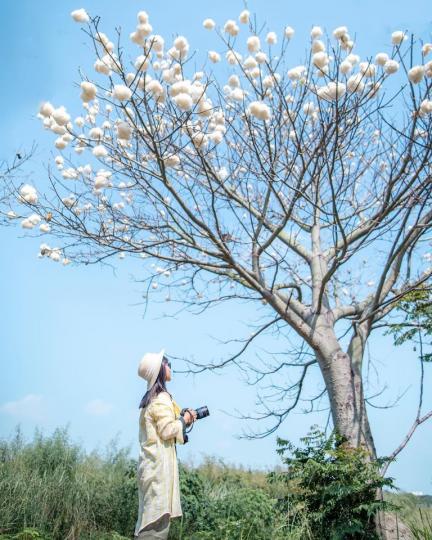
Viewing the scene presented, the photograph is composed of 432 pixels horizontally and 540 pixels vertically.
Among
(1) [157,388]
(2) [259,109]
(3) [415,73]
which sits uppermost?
(3) [415,73]

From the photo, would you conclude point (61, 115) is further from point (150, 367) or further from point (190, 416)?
point (190, 416)

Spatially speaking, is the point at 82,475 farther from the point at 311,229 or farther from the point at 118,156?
the point at 311,229

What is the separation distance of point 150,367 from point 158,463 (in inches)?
25.7

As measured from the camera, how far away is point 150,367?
3.97 metres

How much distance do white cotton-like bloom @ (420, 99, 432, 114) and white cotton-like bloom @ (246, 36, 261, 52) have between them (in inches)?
58.5

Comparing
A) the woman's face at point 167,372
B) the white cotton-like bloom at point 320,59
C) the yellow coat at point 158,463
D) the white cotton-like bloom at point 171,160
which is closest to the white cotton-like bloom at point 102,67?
the white cotton-like bloom at point 171,160

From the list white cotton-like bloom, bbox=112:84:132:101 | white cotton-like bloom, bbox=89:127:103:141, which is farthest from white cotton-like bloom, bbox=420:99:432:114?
white cotton-like bloom, bbox=89:127:103:141

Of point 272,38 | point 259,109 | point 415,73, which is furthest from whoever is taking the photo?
point 272,38

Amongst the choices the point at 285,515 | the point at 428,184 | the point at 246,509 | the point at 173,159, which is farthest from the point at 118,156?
the point at 285,515

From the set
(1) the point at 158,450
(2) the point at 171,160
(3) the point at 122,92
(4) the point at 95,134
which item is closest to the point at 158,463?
(1) the point at 158,450

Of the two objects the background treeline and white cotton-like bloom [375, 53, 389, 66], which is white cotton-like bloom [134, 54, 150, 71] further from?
the background treeline

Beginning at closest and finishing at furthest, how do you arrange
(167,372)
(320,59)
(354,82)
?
1. (167,372)
2. (320,59)
3. (354,82)

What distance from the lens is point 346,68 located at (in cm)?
454

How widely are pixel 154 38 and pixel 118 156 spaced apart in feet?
4.89
